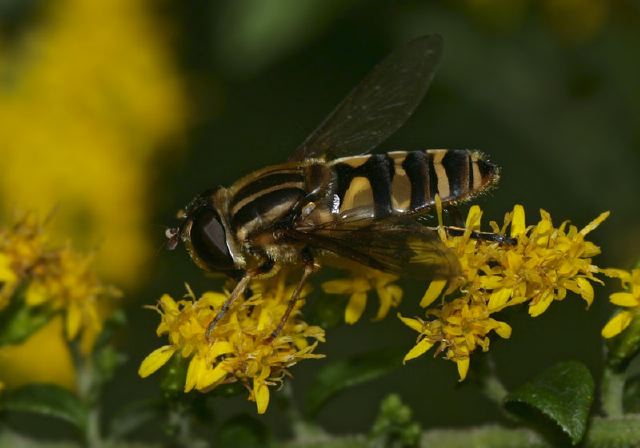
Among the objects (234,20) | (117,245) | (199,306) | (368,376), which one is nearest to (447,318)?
(368,376)

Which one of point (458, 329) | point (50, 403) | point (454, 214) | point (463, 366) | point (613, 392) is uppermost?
point (50, 403)

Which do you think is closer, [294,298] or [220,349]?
[220,349]

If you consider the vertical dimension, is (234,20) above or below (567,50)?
above

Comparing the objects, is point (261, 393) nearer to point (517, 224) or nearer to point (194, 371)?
point (194, 371)

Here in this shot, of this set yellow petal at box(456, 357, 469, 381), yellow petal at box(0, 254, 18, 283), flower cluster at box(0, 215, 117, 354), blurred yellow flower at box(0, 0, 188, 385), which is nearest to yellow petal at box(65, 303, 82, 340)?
flower cluster at box(0, 215, 117, 354)

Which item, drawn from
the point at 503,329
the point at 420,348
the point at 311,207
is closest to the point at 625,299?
the point at 503,329

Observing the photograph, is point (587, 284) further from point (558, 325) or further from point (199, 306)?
point (558, 325)

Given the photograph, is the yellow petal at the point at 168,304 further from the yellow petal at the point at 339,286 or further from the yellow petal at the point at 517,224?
the yellow petal at the point at 517,224
